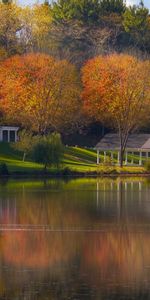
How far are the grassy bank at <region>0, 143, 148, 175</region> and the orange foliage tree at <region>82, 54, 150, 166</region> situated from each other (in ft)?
12.4

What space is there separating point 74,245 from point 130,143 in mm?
64339

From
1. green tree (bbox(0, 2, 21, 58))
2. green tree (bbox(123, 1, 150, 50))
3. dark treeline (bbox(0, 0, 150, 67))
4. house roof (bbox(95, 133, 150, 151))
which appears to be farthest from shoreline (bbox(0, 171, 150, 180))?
green tree (bbox(123, 1, 150, 50))

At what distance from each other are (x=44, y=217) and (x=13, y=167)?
126ft

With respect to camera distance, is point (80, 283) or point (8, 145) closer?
point (80, 283)

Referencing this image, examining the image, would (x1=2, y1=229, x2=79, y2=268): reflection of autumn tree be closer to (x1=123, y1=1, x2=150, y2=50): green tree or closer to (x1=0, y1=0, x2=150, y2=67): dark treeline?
(x1=0, y1=0, x2=150, y2=67): dark treeline

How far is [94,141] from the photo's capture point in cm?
11462

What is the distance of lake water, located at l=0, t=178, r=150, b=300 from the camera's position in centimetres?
2714

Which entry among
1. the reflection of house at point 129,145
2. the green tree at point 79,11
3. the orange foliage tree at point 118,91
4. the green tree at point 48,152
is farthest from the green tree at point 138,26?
the green tree at point 48,152

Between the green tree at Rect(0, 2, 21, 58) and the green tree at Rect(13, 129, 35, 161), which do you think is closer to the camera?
the green tree at Rect(13, 129, 35, 161)

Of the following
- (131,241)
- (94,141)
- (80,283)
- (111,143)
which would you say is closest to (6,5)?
(94,141)

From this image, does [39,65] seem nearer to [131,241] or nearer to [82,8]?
[82,8]

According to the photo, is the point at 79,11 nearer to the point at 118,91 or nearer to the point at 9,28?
the point at 9,28

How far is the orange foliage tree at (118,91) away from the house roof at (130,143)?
1.13 m

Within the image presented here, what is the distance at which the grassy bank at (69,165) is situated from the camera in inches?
3337
